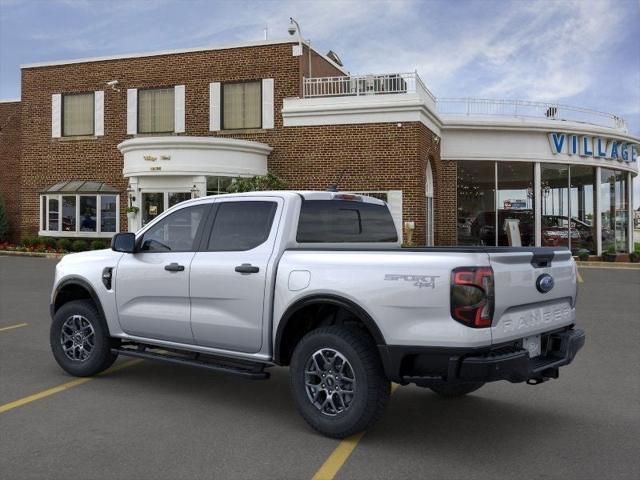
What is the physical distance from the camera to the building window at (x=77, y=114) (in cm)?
2558

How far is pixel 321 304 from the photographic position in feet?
15.9

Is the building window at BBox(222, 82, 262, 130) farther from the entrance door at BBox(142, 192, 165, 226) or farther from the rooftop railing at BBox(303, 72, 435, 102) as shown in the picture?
the entrance door at BBox(142, 192, 165, 226)

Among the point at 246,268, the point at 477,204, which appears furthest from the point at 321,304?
the point at 477,204

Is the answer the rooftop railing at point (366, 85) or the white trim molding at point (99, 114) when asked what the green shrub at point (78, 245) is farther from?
the rooftop railing at point (366, 85)

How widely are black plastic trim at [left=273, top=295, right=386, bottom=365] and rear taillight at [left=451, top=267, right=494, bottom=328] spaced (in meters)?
0.58

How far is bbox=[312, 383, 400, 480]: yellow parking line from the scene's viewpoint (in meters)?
4.00

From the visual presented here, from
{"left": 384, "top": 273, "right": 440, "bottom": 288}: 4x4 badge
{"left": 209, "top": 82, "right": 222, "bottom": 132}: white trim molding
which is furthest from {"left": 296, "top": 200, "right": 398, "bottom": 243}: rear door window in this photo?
{"left": 209, "top": 82, "right": 222, "bottom": 132}: white trim molding

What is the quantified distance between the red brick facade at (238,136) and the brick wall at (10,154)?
11cm

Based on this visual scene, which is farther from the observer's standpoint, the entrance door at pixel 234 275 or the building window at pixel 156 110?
the building window at pixel 156 110

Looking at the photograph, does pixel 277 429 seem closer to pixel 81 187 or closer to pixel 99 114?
pixel 81 187

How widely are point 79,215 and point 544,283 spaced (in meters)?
23.1

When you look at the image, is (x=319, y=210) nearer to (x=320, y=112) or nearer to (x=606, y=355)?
(x=606, y=355)

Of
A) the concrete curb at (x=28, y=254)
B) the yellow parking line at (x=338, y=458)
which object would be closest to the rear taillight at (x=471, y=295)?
the yellow parking line at (x=338, y=458)

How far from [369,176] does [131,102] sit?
10.1 m
